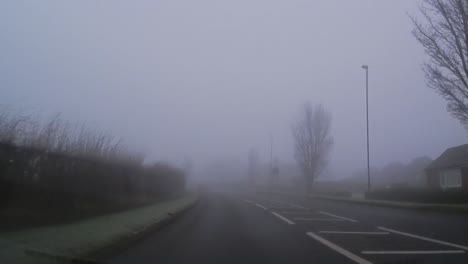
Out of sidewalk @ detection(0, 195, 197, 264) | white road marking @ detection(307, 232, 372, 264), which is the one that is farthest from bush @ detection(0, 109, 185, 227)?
white road marking @ detection(307, 232, 372, 264)

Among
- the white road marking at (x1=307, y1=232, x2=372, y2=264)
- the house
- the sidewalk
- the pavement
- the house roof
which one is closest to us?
the sidewalk

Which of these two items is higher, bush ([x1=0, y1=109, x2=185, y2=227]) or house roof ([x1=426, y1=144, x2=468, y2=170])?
house roof ([x1=426, y1=144, x2=468, y2=170])

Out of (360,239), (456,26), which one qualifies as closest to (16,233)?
(360,239)

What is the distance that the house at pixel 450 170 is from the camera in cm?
3916

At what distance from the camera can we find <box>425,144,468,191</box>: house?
128 ft

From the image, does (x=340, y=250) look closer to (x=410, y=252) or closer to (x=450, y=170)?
(x=410, y=252)

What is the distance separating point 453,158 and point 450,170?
127 cm

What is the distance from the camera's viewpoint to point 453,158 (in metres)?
42.5

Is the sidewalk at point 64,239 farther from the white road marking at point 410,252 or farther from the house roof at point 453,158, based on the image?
the house roof at point 453,158

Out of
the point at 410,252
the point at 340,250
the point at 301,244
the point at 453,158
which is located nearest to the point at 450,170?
the point at 453,158

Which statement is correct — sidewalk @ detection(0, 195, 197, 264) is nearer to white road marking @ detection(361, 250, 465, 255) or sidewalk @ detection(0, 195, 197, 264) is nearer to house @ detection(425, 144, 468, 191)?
white road marking @ detection(361, 250, 465, 255)

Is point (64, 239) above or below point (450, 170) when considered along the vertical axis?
below

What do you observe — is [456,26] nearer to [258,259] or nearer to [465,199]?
[465,199]

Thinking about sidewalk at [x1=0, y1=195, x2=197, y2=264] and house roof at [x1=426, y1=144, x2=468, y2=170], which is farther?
house roof at [x1=426, y1=144, x2=468, y2=170]
